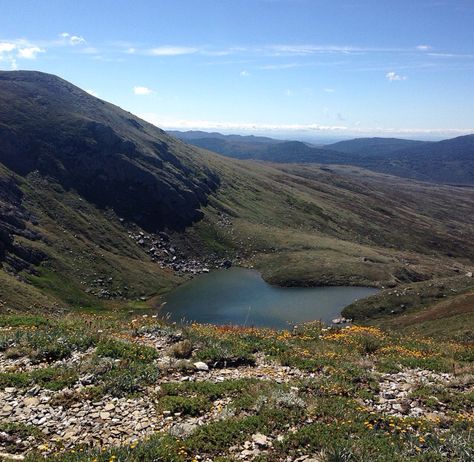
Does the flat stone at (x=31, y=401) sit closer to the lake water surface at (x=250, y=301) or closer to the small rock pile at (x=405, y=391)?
the small rock pile at (x=405, y=391)

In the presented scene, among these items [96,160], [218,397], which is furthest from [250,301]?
[96,160]

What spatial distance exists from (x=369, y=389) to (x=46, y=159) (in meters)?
143

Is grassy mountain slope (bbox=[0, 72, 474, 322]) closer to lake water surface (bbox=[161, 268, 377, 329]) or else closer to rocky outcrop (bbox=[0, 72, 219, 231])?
rocky outcrop (bbox=[0, 72, 219, 231])

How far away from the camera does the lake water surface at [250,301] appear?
8544 cm

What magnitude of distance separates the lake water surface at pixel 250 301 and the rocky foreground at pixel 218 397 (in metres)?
58.3

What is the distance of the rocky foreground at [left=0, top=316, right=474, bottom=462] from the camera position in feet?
38.8

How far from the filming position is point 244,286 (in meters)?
111

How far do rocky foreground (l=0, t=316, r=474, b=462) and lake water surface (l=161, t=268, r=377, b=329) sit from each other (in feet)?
191

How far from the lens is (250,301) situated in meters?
98.4

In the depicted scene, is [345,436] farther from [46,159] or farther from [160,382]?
[46,159]

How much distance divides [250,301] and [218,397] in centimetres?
8385

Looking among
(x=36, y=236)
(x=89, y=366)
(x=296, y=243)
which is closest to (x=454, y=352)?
(x=89, y=366)

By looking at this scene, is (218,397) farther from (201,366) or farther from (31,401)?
(31,401)

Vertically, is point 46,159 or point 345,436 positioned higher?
point 46,159
